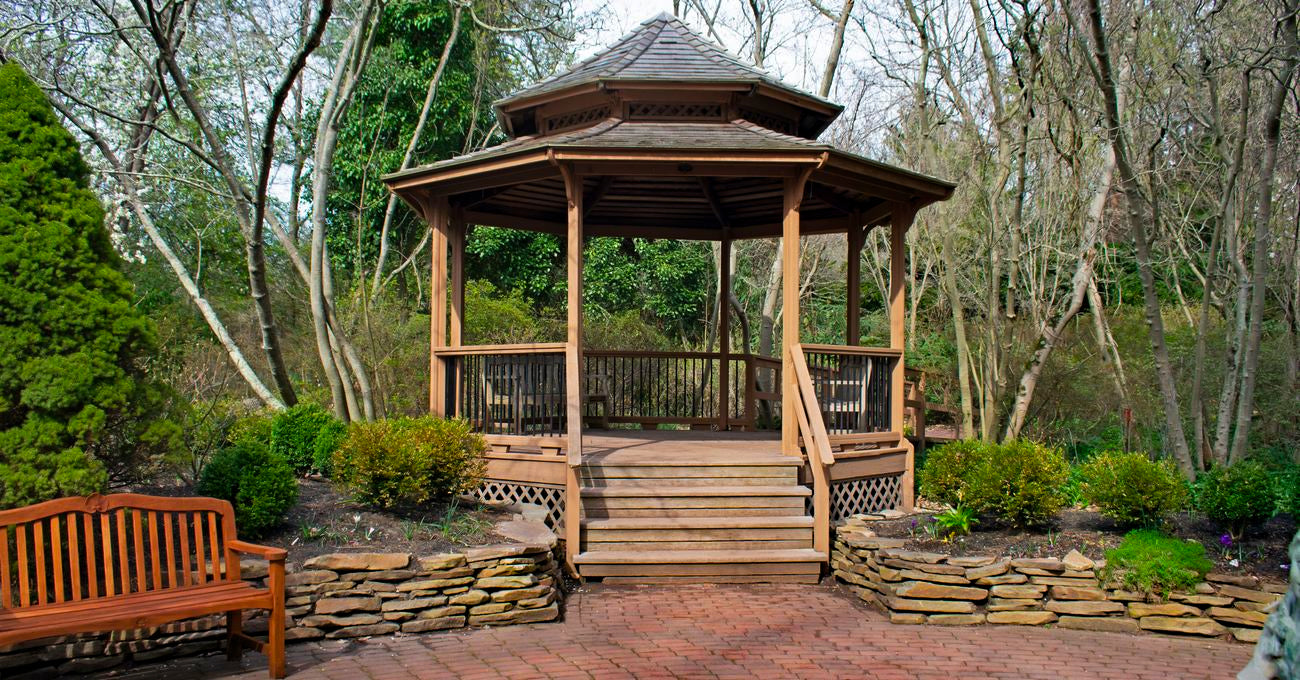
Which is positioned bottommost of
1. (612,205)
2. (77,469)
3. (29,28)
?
(77,469)

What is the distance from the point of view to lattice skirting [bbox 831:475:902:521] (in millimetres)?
8172

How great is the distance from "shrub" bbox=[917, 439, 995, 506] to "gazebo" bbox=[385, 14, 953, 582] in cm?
87

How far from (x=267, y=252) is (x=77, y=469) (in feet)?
53.0

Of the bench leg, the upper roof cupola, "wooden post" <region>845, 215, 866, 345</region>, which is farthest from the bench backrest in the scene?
"wooden post" <region>845, 215, 866, 345</region>

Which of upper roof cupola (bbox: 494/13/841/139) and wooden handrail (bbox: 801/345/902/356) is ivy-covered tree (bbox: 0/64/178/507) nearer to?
upper roof cupola (bbox: 494/13/841/139)

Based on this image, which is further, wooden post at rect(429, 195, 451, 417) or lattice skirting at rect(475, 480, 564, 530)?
wooden post at rect(429, 195, 451, 417)

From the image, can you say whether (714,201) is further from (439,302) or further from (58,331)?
(58,331)

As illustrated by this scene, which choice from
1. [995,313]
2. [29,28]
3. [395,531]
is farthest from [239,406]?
[995,313]

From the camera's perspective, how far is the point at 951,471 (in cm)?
711

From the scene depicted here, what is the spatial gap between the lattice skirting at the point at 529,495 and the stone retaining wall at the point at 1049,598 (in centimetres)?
296

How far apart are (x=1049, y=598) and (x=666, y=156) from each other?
4.62 metres

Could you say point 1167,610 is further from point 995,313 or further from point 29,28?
point 29,28

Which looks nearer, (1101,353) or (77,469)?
(77,469)

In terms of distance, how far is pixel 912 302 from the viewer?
61.8ft
